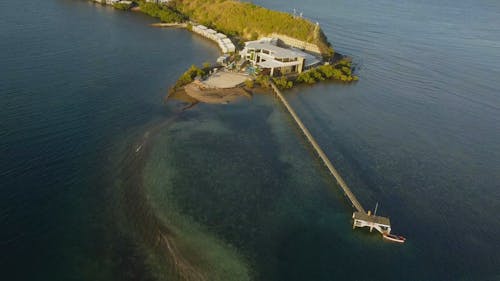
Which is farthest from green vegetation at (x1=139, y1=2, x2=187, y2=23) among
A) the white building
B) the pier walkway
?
the pier walkway

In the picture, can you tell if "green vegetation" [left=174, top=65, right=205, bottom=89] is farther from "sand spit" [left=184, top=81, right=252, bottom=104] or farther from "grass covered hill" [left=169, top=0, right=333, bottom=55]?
"grass covered hill" [left=169, top=0, right=333, bottom=55]

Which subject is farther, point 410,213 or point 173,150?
point 173,150

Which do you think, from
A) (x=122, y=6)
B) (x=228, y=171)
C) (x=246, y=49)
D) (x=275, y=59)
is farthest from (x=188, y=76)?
(x=122, y=6)

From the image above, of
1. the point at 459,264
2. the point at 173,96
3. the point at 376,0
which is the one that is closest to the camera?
the point at 459,264

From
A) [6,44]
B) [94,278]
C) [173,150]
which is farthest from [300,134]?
[6,44]

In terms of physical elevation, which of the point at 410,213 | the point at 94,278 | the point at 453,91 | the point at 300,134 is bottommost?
the point at 94,278

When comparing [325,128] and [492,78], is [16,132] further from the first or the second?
[492,78]

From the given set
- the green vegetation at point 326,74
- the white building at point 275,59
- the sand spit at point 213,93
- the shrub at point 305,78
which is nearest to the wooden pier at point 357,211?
the sand spit at point 213,93
